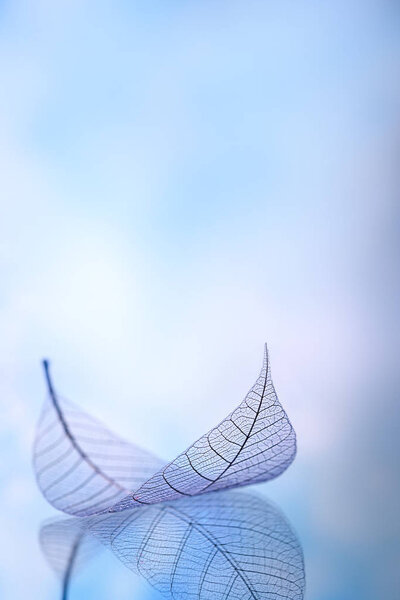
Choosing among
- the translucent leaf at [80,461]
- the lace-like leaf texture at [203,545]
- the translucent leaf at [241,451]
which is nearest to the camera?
the lace-like leaf texture at [203,545]

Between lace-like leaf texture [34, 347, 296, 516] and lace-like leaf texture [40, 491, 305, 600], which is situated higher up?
lace-like leaf texture [34, 347, 296, 516]

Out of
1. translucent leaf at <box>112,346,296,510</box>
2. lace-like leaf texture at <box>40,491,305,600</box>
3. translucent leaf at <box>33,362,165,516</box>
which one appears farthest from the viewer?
translucent leaf at <box>112,346,296,510</box>

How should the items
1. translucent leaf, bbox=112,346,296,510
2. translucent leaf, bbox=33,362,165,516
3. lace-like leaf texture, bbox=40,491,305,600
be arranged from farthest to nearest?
translucent leaf, bbox=112,346,296,510 → translucent leaf, bbox=33,362,165,516 → lace-like leaf texture, bbox=40,491,305,600

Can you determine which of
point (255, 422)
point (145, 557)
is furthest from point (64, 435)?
point (255, 422)

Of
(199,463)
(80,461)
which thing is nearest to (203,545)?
(199,463)

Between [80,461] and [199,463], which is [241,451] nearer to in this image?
[199,463]
